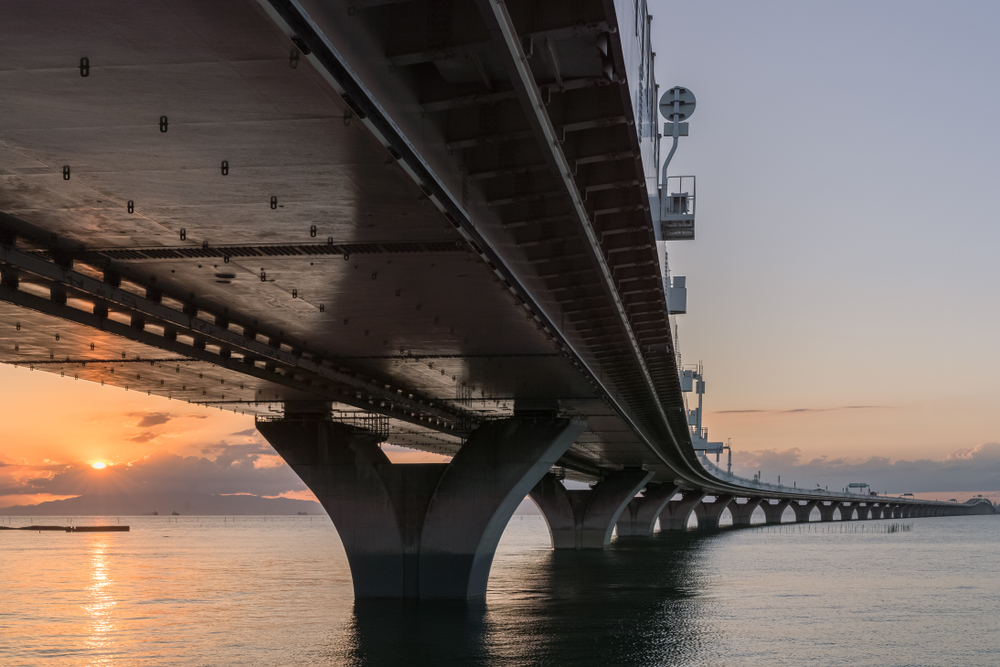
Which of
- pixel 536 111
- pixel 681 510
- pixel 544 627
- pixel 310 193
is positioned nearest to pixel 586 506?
pixel 544 627

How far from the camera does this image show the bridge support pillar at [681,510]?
186 meters

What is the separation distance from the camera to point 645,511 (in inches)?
6093

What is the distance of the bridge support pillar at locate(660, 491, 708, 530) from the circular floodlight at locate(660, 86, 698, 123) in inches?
5872

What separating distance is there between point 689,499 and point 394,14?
179409 millimetres

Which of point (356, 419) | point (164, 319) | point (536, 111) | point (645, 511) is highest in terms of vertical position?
point (536, 111)

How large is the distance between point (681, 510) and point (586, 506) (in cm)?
8270

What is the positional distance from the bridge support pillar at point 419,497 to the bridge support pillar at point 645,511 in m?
107

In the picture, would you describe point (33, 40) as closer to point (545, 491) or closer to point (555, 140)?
point (555, 140)

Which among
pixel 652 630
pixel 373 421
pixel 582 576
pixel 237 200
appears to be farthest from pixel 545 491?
pixel 237 200

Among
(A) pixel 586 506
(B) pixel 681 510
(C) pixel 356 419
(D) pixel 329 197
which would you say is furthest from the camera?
(B) pixel 681 510

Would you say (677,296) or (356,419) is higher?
(677,296)

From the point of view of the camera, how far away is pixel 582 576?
231 feet

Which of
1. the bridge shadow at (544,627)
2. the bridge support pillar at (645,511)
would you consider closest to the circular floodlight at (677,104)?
the bridge shadow at (544,627)

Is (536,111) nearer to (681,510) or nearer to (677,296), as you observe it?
(677,296)
